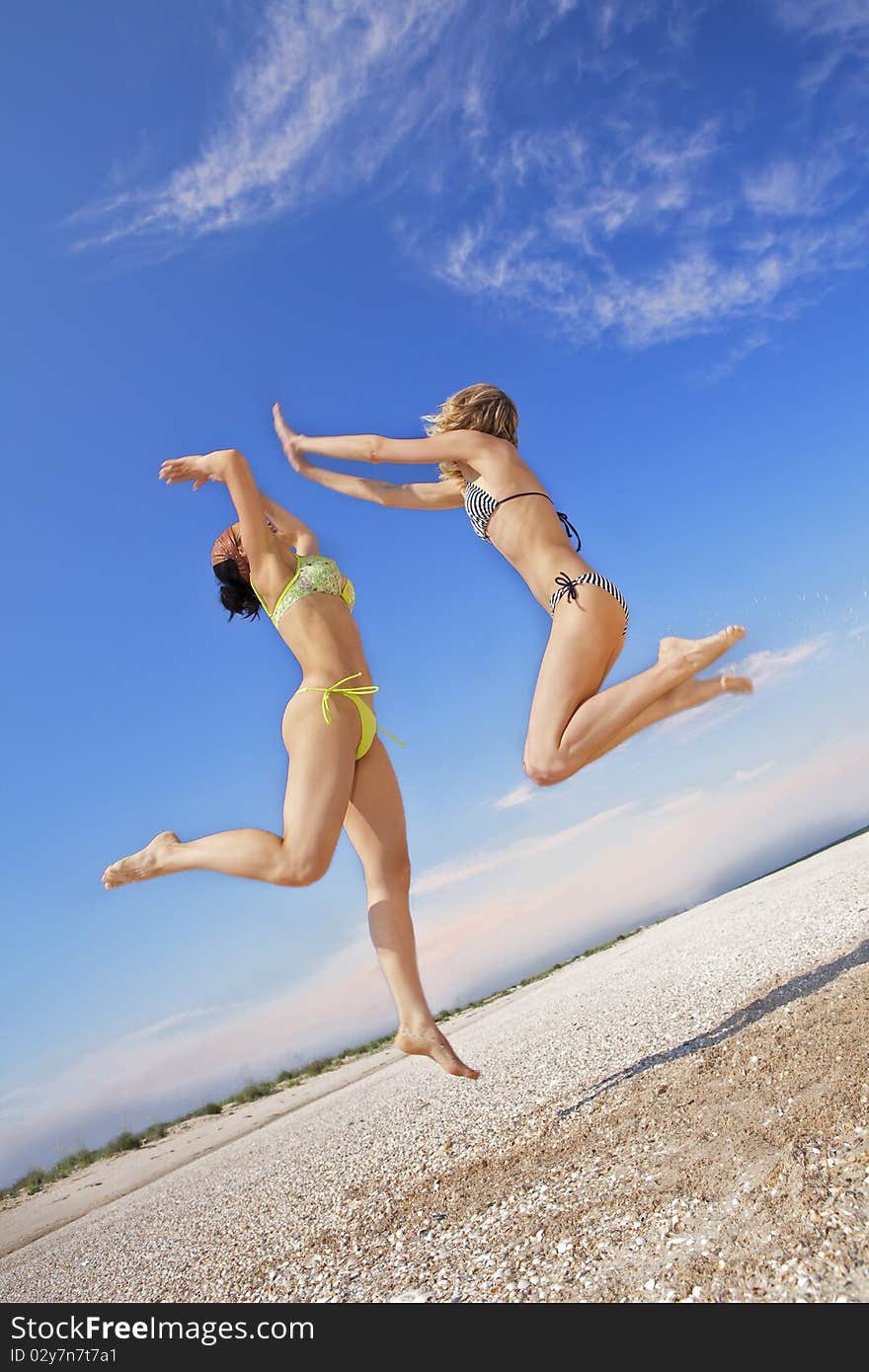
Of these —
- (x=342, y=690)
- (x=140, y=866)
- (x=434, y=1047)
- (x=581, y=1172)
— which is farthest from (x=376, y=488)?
(x=581, y=1172)

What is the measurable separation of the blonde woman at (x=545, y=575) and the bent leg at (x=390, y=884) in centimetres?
127

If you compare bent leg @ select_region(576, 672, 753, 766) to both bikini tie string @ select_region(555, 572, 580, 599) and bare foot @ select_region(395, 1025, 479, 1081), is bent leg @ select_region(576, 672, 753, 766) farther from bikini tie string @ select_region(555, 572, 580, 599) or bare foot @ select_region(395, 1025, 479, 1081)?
bare foot @ select_region(395, 1025, 479, 1081)

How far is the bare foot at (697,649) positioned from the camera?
14.6ft

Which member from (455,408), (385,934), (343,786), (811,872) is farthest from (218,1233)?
(811,872)

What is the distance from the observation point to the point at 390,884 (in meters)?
5.57

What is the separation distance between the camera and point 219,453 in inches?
195

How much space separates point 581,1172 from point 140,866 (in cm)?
322

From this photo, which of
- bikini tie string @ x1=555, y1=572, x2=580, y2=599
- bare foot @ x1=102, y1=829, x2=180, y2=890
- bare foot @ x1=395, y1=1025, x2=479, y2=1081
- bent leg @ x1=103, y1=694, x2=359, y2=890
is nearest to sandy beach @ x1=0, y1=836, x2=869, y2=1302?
bare foot @ x1=395, y1=1025, x2=479, y2=1081

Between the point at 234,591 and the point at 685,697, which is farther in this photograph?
the point at 234,591

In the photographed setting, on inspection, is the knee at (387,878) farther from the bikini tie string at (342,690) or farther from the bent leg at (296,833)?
the bikini tie string at (342,690)

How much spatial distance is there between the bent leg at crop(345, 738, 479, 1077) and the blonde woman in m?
1.27

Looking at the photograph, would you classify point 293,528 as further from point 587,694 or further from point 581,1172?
point 581,1172
